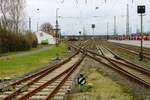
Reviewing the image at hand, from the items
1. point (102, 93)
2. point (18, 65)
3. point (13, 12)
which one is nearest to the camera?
point (102, 93)

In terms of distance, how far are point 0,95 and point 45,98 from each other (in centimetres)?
205

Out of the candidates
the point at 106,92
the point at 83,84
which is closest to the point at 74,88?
the point at 83,84

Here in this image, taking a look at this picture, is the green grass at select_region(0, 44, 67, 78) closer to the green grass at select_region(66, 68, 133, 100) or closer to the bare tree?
the green grass at select_region(66, 68, 133, 100)

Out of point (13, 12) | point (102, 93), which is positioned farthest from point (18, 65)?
point (13, 12)

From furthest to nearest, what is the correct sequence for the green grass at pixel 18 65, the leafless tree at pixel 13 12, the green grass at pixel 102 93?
1. the leafless tree at pixel 13 12
2. the green grass at pixel 18 65
3. the green grass at pixel 102 93

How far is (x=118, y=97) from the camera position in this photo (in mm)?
13922

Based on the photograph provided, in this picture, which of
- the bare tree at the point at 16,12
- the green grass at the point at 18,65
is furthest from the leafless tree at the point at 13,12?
the green grass at the point at 18,65

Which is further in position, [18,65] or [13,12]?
[13,12]

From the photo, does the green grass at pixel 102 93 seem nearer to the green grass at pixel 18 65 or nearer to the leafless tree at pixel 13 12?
the green grass at pixel 18 65

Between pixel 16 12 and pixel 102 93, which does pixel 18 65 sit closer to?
pixel 102 93

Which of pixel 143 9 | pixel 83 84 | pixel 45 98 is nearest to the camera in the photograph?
pixel 45 98

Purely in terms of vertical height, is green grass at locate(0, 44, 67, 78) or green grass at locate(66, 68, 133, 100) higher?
Result: green grass at locate(66, 68, 133, 100)

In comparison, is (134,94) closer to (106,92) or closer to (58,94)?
(106,92)

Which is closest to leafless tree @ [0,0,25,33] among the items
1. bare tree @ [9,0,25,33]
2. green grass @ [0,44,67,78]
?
bare tree @ [9,0,25,33]
